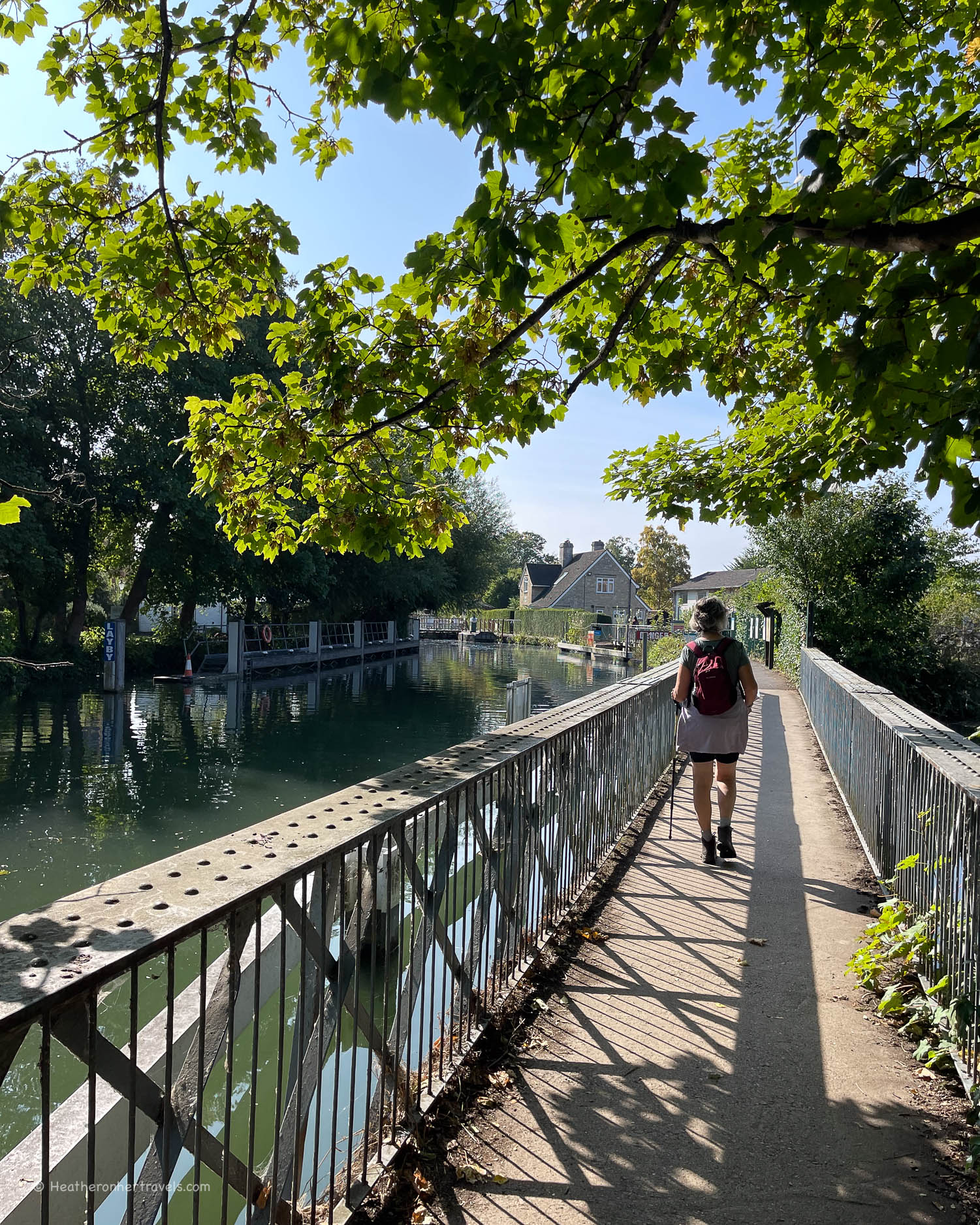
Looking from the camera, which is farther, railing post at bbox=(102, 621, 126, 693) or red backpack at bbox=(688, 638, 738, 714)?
railing post at bbox=(102, 621, 126, 693)

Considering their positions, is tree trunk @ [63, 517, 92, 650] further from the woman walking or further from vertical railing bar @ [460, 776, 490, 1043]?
vertical railing bar @ [460, 776, 490, 1043]

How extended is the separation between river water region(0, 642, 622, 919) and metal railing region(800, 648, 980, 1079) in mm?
7428

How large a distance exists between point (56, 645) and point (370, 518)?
25.8 metres

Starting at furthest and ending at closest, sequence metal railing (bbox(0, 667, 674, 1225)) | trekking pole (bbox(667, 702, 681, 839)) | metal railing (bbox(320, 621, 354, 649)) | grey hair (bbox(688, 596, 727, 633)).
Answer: metal railing (bbox(320, 621, 354, 649)), trekking pole (bbox(667, 702, 681, 839)), grey hair (bbox(688, 596, 727, 633)), metal railing (bbox(0, 667, 674, 1225))

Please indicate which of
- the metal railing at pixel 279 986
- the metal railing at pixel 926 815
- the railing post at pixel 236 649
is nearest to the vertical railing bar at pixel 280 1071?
the metal railing at pixel 279 986

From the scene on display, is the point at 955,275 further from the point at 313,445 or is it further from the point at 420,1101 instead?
the point at 313,445

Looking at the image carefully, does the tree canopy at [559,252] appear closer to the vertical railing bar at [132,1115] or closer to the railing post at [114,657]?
the vertical railing bar at [132,1115]

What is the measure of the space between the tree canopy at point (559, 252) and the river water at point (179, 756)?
5.48 meters

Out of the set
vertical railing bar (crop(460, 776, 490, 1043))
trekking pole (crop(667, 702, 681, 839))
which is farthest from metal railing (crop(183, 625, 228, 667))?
vertical railing bar (crop(460, 776, 490, 1043))

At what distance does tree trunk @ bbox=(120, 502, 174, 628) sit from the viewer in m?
28.5

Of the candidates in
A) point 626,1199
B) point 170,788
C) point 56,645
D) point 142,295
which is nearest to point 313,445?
point 142,295

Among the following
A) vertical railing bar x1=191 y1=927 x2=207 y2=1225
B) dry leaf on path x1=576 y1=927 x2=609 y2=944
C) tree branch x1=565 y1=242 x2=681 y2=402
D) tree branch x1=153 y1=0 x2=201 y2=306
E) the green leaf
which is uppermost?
tree branch x1=153 y1=0 x2=201 y2=306

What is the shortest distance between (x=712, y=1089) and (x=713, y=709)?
121 inches

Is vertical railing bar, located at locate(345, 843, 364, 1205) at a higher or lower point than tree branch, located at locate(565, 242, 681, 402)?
lower
